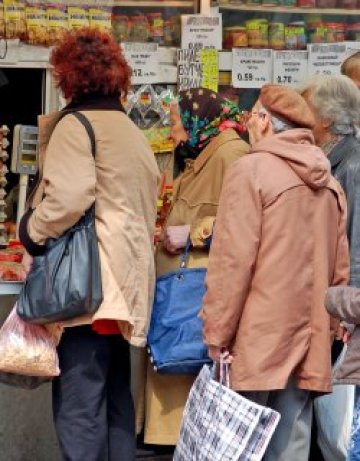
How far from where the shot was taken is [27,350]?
3.90 meters

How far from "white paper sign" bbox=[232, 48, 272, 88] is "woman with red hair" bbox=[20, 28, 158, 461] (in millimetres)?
1800

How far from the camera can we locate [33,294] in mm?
3850

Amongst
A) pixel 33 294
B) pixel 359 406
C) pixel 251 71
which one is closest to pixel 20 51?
pixel 251 71

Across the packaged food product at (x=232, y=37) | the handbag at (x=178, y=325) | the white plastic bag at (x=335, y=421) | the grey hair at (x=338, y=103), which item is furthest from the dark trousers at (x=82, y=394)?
the packaged food product at (x=232, y=37)

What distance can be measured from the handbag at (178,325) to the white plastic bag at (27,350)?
46 centimetres

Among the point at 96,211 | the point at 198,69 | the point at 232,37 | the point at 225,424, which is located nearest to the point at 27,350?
the point at 96,211

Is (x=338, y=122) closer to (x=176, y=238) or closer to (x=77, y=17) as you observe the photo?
(x=176, y=238)

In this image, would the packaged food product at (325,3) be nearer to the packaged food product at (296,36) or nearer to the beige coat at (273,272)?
the packaged food product at (296,36)

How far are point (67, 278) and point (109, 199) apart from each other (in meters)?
0.34

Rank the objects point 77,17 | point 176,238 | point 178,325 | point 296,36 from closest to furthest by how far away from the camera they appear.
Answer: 1. point 178,325
2. point 176,238
3. point 77,17
4. point 296,36

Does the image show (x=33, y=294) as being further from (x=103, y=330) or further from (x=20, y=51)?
(x=20, y=51)

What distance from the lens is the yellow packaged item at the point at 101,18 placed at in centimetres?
546

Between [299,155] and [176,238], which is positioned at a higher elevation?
[299,155]

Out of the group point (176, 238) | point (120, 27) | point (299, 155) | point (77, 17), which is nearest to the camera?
point (299, 155)
